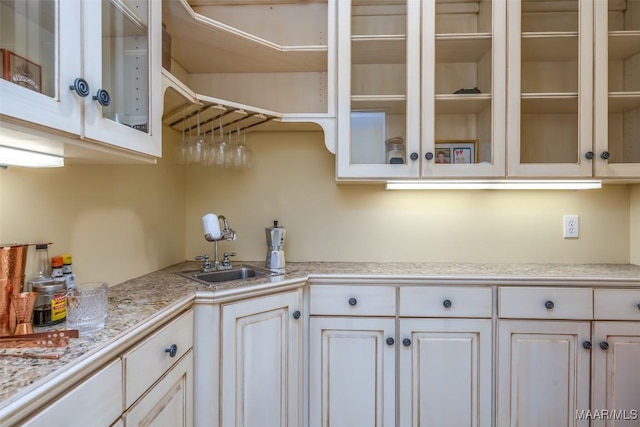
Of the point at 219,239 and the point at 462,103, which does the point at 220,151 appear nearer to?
the point at 219,239

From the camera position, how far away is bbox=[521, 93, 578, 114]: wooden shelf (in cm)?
155

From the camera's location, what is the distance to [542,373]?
4.82ft

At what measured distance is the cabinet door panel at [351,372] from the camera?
1.50 metres

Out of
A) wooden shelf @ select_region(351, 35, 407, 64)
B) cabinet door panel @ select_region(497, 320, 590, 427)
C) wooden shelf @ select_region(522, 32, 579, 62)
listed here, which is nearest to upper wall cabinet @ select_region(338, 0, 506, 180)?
wooden shelf @ select_region(351, 35, 407, 64)

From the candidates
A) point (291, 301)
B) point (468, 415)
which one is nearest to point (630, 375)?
point (468, 415)

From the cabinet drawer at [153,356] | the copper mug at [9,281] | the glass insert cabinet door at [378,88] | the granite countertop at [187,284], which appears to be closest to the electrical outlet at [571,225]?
the granite countertop at [187,284]

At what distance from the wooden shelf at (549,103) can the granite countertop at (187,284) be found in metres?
0.77

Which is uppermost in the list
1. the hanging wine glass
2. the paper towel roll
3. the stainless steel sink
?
the hanging wine glass

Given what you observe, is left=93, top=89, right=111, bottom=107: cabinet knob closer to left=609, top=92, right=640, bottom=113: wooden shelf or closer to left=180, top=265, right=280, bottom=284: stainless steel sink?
left=180, top=265, right=280, bottom=284: stainless steel sink

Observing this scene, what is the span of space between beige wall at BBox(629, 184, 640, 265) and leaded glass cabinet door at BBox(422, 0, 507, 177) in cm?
91

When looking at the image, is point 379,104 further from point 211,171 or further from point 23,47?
point 23,47

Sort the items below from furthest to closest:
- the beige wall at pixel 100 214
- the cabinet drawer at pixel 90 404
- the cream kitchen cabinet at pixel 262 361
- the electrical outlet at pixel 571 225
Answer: the electrical outlet at pixel 571 225 → the cream kitchen cabinet at pixel 262 361 → the beige wall at pixel 100 214 → the cabinet drawer at pixel 90 404

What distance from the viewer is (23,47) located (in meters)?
0.68

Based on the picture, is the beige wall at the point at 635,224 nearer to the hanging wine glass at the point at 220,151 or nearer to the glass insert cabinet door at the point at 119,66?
the hanging wine glass at the point at 220,151
